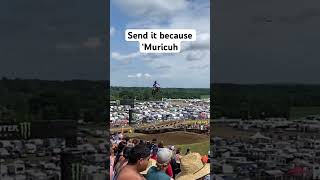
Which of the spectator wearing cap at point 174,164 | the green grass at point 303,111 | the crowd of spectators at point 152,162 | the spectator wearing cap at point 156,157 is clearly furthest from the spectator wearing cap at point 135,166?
the green grass at point 303,111

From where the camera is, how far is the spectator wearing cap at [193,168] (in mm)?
3895

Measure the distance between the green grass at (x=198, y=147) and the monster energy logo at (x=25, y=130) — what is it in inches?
113

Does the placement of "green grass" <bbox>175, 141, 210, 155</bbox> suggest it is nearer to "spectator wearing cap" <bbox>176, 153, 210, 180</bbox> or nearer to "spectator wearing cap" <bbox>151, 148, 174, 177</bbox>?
"spectator wearing cap" <bbox>176, 153, 210, 180</bbox>

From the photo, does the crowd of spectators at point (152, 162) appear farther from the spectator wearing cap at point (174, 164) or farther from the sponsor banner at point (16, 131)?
the sponsor banner at point (16, 131)

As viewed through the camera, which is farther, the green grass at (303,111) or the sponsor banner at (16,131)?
the green grass at (303,111)

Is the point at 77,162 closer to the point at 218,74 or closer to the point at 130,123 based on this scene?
the point at 130,123

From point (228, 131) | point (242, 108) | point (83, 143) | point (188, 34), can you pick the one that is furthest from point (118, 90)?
point (242, 108)

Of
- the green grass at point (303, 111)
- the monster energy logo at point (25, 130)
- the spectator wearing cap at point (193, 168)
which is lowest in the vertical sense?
the spectator wearing cap at point (193, 168)

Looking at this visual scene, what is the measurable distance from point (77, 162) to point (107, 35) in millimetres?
1468

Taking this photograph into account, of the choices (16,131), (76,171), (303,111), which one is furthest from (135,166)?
(303,111)

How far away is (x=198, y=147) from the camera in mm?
3957

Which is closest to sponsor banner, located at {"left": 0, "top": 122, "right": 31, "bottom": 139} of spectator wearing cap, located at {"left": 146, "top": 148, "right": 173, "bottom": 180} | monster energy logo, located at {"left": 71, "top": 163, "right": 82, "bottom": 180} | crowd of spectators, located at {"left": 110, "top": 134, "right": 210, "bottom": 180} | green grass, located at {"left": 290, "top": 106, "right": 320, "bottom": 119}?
monster energy logo, located at {"left": 71, "top": 163, "right": 82, "bottom": 180}

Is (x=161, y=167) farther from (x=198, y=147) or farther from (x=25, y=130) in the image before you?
(x=25, y=130)

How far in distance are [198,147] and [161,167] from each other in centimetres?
35
